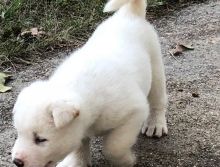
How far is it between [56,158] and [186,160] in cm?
104

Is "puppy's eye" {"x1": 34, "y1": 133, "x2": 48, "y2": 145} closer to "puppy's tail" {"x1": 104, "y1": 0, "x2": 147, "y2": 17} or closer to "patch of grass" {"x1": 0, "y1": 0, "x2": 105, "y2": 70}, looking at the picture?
"puppy's tail" {"x1": 104, "y1": 0, "x2": 147, "y2": 17}

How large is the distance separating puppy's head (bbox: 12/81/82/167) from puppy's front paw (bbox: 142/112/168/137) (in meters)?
1.16

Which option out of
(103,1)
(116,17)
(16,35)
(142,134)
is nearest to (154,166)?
(142,134)

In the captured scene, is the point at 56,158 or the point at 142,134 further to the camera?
the point at 142,134

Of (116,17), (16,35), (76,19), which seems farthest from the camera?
(76,19)

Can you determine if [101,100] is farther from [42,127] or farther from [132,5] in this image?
[132,5]

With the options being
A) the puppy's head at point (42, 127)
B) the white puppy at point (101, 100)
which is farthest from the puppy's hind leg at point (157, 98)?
the puppy's head at point (42, 127)

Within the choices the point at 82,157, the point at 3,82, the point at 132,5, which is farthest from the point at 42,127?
the point at 3,82

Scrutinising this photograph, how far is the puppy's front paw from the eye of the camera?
14.3 feet

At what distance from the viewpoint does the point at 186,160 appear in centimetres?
399

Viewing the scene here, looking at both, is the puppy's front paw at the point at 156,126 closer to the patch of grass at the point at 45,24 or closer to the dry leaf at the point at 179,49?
the dry leaf at the point at 179,49

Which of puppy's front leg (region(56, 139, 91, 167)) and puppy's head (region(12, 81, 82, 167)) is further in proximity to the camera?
puppy's front leg (region(56, 139, 91, 167))

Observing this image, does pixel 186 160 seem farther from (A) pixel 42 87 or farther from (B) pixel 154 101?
(A) pixel 42 87

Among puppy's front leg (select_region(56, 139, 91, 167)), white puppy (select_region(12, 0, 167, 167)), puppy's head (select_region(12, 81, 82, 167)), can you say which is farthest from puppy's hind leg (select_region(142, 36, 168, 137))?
puppy's head (select_region(12, 81, 82, 167))
